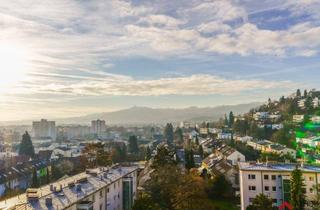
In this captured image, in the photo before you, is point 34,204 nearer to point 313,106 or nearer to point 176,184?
point 176,184

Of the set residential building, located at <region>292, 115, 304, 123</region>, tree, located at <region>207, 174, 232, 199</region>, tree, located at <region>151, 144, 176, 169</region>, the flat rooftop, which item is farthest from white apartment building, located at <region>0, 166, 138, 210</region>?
residential building, located at <region>292, 115, 304, 123</region>

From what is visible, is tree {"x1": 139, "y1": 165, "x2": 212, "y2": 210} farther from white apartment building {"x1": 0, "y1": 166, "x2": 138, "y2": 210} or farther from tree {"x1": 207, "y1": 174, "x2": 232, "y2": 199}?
tree {"x1": 207, "y1": 174, "x2": 232, "y2": 199}

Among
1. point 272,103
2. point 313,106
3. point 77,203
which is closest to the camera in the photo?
point 77,203

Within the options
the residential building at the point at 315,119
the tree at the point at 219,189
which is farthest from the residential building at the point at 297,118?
the tree at the point at 219,189

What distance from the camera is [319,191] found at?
30.2 meters

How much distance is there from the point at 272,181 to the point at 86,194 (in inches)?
753

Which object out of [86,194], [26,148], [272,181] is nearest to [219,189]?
[272,181]

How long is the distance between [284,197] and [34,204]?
22.8m

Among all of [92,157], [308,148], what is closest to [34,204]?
[92,157]

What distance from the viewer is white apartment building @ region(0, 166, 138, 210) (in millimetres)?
19719

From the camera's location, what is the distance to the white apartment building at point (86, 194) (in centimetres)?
1972

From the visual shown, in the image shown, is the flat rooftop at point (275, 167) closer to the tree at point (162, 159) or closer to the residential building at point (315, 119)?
the tree at point (162, 159)

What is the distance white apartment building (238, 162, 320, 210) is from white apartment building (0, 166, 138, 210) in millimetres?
10946

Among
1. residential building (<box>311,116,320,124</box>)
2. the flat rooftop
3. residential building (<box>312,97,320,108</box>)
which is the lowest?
the flat rooftop
